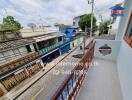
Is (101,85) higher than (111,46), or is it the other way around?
(111,46)

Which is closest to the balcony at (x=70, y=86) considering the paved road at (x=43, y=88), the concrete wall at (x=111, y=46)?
the concrete wall at (x=111, y=46)

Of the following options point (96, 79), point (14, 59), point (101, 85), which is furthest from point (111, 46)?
point (14, 59)

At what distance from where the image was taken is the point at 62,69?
7289mm

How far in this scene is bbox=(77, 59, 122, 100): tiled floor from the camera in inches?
67.2

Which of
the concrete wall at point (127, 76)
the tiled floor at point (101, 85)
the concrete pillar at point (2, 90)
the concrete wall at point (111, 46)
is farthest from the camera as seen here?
the concrete pillar at point (2, 90)

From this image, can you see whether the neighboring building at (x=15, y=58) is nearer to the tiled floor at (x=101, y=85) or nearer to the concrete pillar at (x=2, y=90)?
the concrete pillar at (x=2, y=90)

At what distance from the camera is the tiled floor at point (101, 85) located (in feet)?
5.60

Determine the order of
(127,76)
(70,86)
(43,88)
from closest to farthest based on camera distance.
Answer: (70,86) < (127,76) < (43,88)

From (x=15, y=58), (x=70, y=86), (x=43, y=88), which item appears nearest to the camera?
(x=70, y=86)

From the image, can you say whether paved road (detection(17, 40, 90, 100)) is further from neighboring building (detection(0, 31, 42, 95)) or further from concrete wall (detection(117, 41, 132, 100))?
concrete wall (detection(117, 41, 132, 100))

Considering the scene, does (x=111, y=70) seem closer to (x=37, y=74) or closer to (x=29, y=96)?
(x=29, y=96)

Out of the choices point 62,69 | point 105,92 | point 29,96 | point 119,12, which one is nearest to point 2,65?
point 29,96

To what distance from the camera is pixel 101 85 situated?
6.59 ft

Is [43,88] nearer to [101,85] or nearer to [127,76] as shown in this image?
[101,85]
